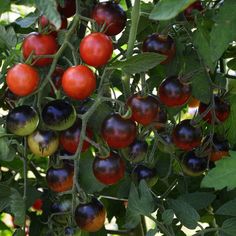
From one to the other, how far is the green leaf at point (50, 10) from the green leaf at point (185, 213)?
1.32 feet

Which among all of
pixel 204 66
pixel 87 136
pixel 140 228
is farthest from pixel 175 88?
pixel 140 228

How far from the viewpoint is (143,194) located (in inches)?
35.7

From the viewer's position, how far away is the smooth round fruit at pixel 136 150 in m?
0.94

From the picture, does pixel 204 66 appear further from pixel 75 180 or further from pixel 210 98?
pixel 75 180

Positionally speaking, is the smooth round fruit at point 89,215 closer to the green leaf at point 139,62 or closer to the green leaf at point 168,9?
the green leaf at point 139,62

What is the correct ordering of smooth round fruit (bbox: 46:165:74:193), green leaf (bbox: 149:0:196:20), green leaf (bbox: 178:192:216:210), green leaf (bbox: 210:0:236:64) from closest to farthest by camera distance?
green leaf (bbox: 149:0:196:20) → green leaf (bbox: 210:0:236:64) → smooth round fruit (bbox: 46:165:74:193) → green leaf (bbox: 178:192:216:210)

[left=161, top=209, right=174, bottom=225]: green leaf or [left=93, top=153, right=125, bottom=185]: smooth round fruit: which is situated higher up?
[left=93, top=153, right=125, bottom=185]: smooth round fruit

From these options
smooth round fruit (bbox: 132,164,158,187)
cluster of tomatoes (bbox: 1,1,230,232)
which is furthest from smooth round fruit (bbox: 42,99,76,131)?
smooth round fruit (bbox: 132,164,158,187)

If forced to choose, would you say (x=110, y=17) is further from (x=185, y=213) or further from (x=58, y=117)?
(x=185, y=213)

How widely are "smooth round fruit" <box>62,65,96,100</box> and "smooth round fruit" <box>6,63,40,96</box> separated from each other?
0.15 ft

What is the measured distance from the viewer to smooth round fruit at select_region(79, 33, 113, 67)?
83 cm

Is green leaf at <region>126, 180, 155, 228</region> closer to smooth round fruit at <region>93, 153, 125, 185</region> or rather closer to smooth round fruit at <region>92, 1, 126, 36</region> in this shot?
smooth round fruit at <region>93, 153, 125, 185</region>

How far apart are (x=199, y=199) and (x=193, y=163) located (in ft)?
0.21

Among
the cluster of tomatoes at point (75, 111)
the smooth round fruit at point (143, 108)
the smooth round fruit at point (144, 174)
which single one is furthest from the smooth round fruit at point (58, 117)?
the smooth round fruit at point (144, 174)
